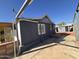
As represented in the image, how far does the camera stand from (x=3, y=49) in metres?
6.98

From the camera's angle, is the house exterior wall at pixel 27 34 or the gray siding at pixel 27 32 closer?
the house exterior wall at pixel 27 34

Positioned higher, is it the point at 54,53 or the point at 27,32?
the point at 27,32

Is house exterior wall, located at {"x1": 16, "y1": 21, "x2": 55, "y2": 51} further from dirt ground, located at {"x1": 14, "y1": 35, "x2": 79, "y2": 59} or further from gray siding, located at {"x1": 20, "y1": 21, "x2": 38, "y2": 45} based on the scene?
dirt ground, located at {"x1": 14, "y1": 35, "x2": 79, "y2": 59}

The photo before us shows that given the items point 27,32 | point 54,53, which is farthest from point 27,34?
point 54,53

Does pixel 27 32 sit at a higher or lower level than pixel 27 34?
higher

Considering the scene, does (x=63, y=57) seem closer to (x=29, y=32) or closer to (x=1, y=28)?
(x=29, y=32)

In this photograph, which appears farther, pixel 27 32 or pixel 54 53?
pixel 27 32

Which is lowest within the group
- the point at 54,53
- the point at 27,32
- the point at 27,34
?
the point at 54,53

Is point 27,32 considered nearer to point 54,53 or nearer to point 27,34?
point 27,34

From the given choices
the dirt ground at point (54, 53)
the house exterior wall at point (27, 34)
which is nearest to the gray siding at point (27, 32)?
the house exterior wall at point (27, 34)

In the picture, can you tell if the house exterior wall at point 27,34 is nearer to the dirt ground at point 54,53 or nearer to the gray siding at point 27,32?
the gray siding at point 27,32

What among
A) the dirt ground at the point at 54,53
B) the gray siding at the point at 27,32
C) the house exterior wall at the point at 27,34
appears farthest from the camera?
the gray siding at the point at 27,32

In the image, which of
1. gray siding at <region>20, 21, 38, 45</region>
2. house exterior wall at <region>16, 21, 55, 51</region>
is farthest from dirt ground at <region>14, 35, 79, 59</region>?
gray siding at <region>20, 21, 38, 45</region>

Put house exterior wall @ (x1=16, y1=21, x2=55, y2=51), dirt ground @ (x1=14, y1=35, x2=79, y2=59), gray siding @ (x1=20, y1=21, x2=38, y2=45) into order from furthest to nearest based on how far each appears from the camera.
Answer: gray siding @ (x1=20, y1=21, x2=38, y2=45) → house exterior wall @ (x1=16, y1=21, x2=55, y2=51) → dirt ground @ (x1=14, y1=35, x2=79, y2=59)
